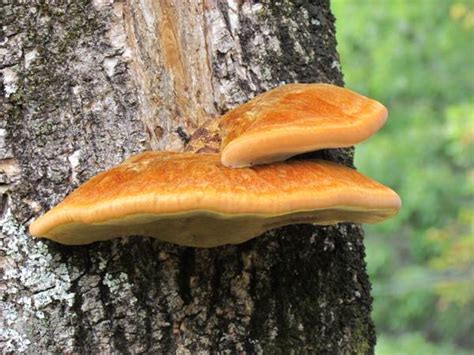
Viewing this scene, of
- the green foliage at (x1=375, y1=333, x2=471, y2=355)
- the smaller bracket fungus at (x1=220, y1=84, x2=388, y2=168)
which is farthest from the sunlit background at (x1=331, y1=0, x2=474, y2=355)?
the smaller bracket fungus at (x1=220, y1=84, x2=388, y2=168)

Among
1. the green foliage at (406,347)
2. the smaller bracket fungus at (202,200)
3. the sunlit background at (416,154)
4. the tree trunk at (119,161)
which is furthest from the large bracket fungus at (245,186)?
the green foliage at (406,347)

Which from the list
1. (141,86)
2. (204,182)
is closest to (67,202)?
(204,182)

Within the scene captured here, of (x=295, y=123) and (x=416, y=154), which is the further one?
(x=416, y=154)

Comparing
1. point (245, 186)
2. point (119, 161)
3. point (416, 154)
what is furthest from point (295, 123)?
point (416, 154)

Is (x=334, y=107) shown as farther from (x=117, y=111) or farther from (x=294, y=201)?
(x=117, y=111)

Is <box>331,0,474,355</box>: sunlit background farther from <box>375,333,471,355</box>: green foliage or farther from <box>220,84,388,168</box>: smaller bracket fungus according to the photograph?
<box>220,84,388,168</box>: smaller bracket fungus

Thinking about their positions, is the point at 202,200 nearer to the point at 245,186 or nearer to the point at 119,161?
the point at 245,186
